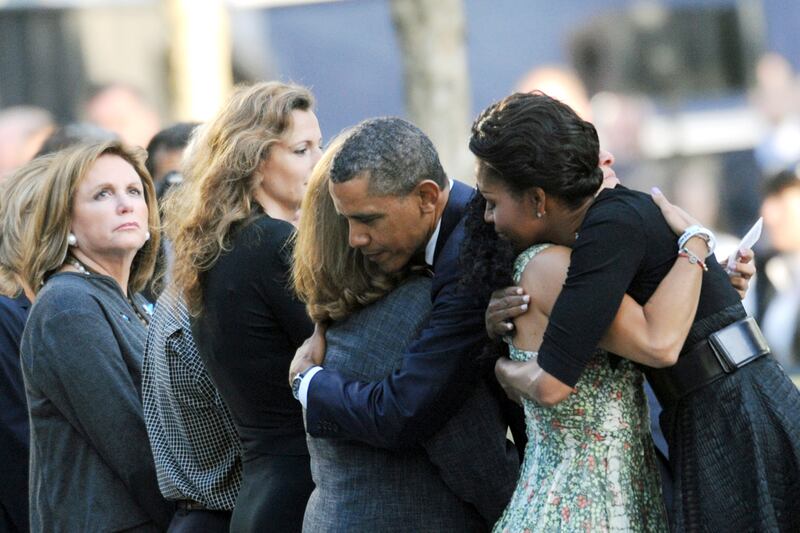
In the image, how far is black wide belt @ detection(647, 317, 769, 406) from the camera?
2.99m

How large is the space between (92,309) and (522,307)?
167 cm

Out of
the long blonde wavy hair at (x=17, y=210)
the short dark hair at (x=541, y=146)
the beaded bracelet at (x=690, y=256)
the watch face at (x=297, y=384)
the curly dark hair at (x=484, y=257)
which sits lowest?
the watch face at (x=297, y=384)

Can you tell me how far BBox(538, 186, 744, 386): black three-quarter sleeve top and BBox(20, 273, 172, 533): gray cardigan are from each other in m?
1.62

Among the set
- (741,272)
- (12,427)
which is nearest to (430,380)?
(741,272)

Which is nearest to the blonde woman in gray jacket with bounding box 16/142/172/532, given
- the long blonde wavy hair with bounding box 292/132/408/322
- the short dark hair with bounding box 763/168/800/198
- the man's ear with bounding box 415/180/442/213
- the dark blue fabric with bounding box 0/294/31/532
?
the dark blue fabric with bounding box 0/294/31/532

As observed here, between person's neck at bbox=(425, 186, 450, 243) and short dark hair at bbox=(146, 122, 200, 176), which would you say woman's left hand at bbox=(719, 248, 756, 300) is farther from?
short dark hair at bbox=(146, 122, 200, 176)

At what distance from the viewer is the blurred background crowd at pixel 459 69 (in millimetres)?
10562

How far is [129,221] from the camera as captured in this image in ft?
14.7

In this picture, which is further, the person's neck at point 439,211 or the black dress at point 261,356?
the black dress at point 261,356

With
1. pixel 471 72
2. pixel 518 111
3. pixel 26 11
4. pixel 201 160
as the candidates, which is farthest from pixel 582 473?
pixel 26 11

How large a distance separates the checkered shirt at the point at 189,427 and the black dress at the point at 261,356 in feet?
0.63

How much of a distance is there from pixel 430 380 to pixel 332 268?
0.40 metres

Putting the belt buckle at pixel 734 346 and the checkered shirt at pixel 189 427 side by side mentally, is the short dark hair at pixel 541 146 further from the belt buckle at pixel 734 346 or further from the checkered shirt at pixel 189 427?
the checkered shirt at pixel 189 427

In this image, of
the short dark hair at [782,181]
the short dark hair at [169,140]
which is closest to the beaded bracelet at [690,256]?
the short dark hair at [169,140]
